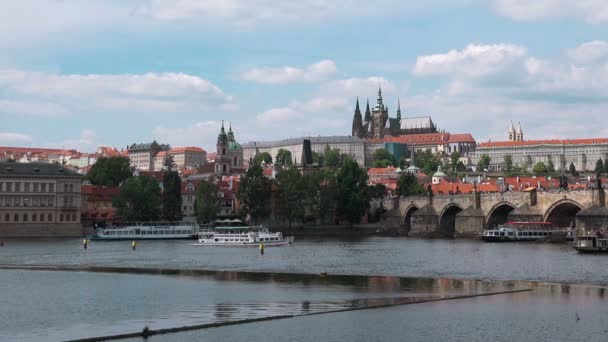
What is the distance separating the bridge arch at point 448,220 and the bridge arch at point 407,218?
7.81 meters

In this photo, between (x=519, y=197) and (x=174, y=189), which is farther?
(x=174, y=189)

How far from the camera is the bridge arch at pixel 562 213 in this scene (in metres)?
84.8

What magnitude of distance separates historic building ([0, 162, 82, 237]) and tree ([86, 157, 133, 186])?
124 ft

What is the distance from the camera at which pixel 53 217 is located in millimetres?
101938

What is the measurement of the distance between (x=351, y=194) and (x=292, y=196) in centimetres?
768

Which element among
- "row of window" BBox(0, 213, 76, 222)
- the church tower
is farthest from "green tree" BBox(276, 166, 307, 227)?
the church tower

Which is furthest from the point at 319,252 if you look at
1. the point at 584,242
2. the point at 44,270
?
the point at 44,270

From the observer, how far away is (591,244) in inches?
2606

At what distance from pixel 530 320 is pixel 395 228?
84380mm

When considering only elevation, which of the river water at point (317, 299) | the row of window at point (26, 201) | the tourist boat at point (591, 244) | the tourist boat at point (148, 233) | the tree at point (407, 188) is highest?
the tree at point (407, 188)

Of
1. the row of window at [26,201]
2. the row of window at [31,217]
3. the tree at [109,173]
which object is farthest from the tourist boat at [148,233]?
the tree at [109,173]

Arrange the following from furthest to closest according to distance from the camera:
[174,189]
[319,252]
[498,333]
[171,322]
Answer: [174,189] → [319,252] → [171,322] → [498,333]

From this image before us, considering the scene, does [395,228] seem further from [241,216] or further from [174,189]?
[174,189]

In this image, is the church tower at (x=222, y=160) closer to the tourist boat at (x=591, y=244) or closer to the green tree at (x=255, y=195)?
the green tree at (x=255, y=195)
